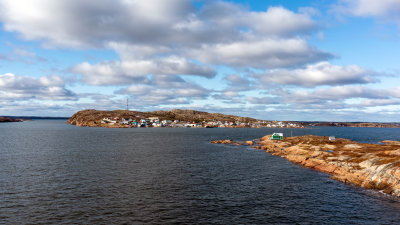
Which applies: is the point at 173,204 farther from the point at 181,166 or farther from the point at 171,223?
the point at 181,166

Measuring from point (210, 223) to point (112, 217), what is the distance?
12.6 meters

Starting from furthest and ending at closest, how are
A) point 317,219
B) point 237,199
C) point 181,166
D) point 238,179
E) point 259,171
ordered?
point 181,166, point 259,171, point 238,179, point 237,199, point 317,219

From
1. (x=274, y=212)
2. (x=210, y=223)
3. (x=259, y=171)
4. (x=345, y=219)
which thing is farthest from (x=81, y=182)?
(x=345, y=219)

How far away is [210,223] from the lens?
3212cm

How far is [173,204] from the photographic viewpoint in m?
38.7

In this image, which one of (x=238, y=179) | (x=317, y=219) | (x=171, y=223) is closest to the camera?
(x=171, y=223)

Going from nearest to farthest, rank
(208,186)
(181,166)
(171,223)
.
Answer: (171,223), (208,186), (181,166)

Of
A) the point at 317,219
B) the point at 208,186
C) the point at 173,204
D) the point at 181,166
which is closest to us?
the point at 317,219

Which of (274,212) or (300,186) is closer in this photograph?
(274,212)

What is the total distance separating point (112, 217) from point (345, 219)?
100 feet

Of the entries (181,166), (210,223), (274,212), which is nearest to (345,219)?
(274,212)

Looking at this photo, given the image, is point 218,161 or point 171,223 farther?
point 218,161

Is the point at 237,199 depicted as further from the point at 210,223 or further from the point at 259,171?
the point at 259,171

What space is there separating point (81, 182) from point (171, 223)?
2600cm
